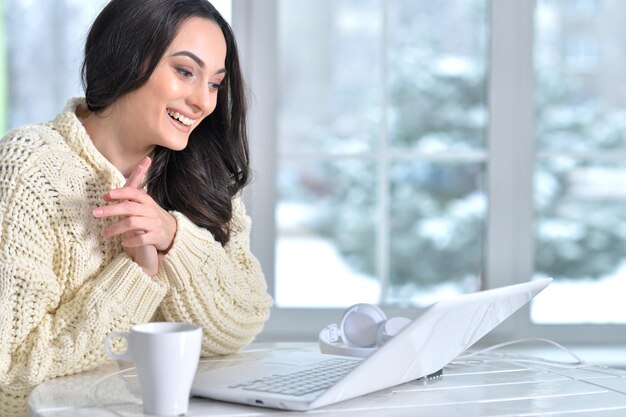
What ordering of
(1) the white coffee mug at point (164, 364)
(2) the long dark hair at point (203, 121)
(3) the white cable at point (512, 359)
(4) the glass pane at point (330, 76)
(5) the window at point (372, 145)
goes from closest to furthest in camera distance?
(1) the white coffee mug at point (164, 364) → (3) the white cable at point (512, 359) → (2) the long dark hair at point (203, 121) → (5) the window at point (372, 145) → (4) the glass pane at point (330, 76)

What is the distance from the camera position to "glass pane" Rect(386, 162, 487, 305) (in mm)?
4395

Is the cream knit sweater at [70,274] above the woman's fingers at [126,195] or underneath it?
underneath

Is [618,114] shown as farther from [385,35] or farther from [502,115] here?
[385,35]

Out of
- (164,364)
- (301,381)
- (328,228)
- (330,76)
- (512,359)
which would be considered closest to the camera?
(164,364)

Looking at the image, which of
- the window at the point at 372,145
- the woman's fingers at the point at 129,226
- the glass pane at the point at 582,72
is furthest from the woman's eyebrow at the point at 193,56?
the window at the point at 372,145

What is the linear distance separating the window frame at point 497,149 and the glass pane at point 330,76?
1.83 metres

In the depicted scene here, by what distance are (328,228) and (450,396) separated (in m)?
3.83

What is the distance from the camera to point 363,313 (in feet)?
4.76

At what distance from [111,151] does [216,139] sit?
0.26m

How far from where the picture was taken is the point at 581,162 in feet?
10.5

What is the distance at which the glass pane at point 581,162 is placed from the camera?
3119 mm

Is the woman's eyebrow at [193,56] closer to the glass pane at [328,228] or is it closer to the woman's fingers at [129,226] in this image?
the woman's fingers at [129,226]

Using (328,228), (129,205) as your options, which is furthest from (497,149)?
(328,228)

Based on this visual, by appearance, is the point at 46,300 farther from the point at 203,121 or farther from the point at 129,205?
the point at 203,121
